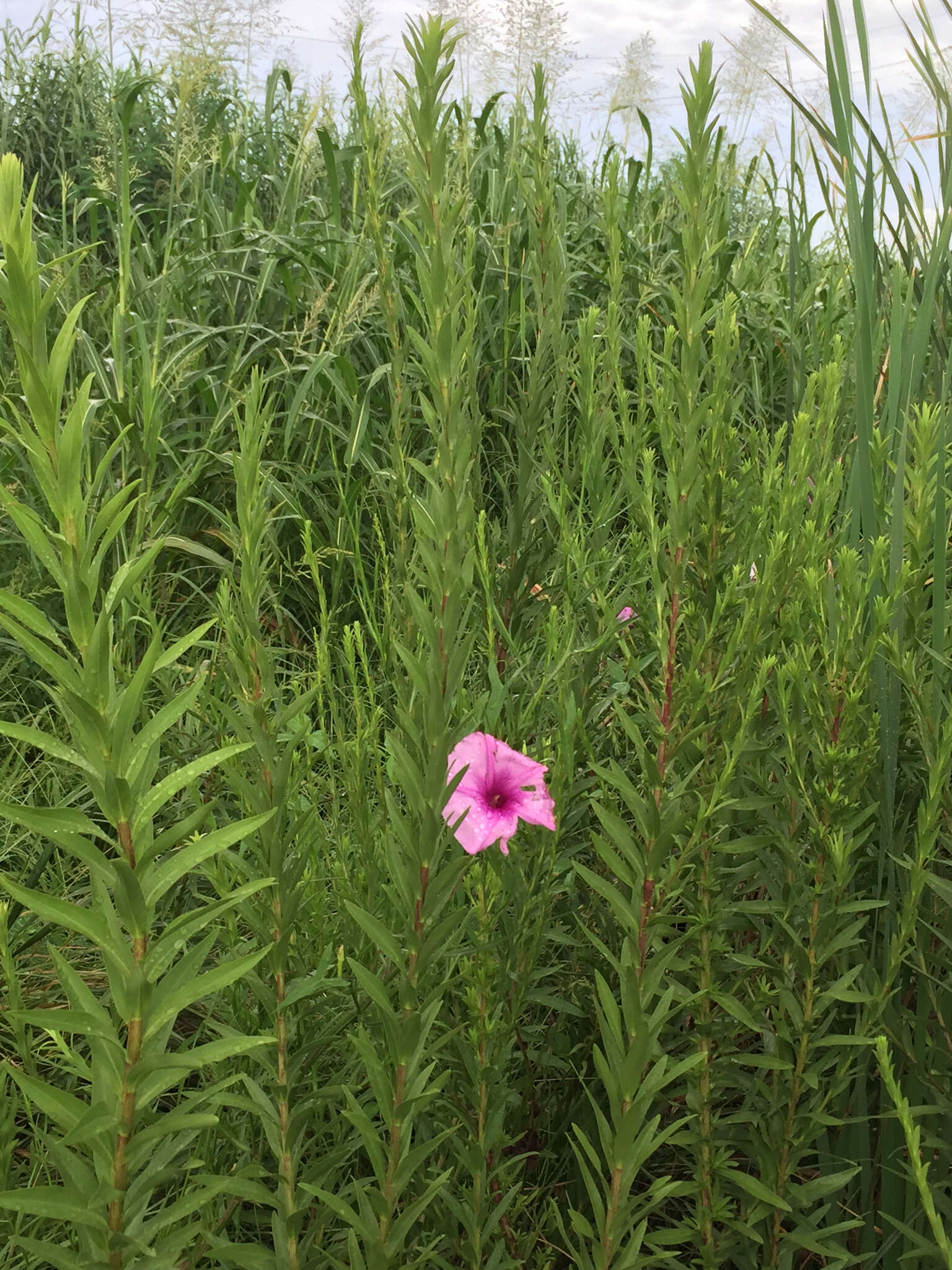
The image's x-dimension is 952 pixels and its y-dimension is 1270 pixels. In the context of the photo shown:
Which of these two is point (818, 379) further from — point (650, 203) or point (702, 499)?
point (650, 203)

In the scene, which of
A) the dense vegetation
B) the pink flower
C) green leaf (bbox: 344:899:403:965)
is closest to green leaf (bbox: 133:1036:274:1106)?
the dense vegetation

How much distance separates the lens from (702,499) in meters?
1.10

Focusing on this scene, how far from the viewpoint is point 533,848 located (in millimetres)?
1210

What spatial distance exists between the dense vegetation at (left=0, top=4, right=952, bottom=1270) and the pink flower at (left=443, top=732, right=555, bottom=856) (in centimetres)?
3

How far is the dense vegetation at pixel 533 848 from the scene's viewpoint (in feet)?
2.01

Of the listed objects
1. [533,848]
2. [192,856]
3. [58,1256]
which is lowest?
[58,1256]

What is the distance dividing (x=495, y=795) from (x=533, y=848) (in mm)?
78

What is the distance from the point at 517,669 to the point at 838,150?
0.84m

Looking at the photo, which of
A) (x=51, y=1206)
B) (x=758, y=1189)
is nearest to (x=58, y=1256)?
(x=51, y=1206)

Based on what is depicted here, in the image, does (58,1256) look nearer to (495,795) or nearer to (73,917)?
(73,917)

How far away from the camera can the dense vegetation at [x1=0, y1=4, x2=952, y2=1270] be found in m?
0.61

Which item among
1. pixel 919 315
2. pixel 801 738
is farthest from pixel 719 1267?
pixel 919 315

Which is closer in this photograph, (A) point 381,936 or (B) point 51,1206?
(B) point 51,1206

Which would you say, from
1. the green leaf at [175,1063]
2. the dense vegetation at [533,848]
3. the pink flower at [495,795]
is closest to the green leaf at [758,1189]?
the dense vegetation at [533,848]
